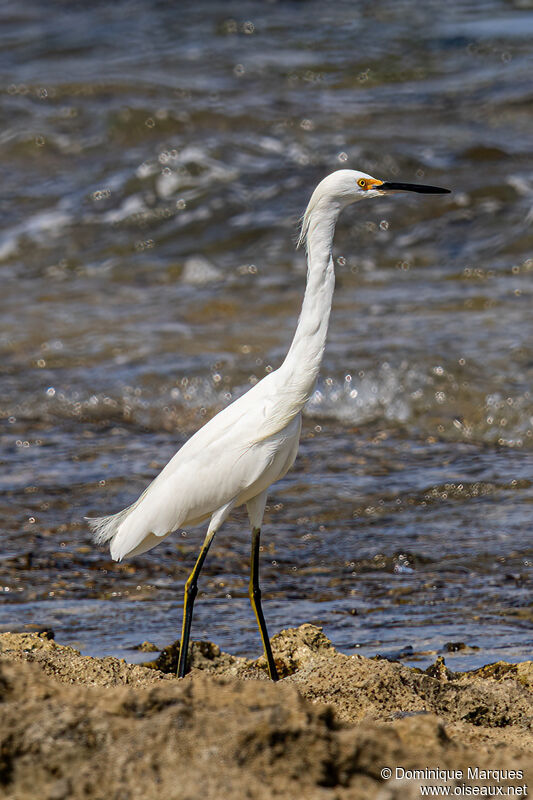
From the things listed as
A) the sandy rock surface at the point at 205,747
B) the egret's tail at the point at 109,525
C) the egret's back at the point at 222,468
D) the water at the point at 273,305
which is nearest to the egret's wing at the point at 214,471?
the egret's back at the point at 222,468

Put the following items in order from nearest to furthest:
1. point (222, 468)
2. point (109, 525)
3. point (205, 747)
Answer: point (205, 747)
point (222, 468)
point (109, 525)

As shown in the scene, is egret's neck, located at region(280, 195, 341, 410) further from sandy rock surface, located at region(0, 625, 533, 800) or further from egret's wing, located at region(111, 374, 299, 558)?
sandy rock surface, located at region(0, 625, 533, 800)

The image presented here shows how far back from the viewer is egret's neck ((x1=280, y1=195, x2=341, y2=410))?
3.51m

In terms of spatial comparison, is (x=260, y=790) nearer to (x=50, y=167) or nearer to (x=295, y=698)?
(x=295, y=698)

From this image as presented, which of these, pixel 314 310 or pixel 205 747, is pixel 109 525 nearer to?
pixel 314 310

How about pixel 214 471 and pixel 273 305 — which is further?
pixel 273 305

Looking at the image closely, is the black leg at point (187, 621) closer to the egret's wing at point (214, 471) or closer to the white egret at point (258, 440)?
the white egret at point (258, 440)

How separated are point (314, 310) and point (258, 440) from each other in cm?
47

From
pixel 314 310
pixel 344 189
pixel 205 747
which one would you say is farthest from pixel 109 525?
pixel 205 747

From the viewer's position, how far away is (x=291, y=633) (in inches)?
145

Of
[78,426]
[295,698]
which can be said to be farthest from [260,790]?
[78,426]

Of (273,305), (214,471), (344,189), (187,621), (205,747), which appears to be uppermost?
(344,189)

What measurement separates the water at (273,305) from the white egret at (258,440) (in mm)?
465

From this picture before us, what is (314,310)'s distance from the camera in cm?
352
